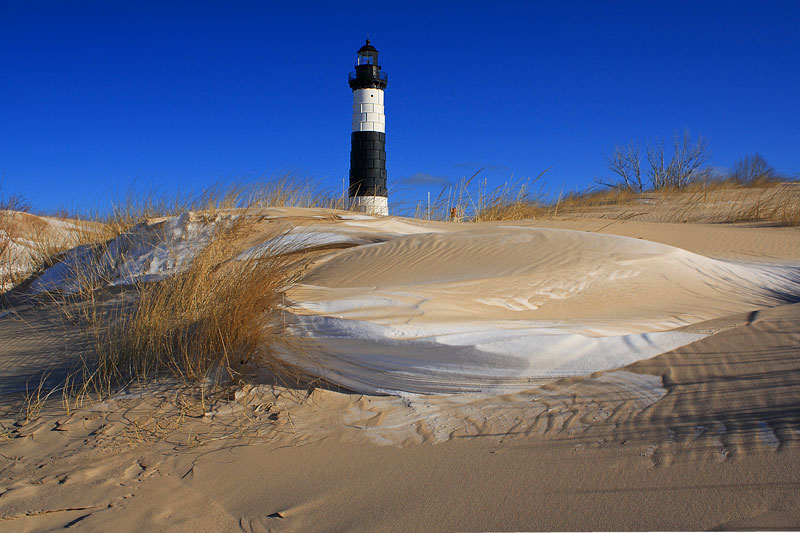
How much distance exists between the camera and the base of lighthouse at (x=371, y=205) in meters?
8.84

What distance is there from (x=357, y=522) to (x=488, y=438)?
572 mm

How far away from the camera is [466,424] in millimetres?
2152

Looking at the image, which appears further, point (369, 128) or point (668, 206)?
point (369, 128)

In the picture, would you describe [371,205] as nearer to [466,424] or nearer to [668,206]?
[668,206]

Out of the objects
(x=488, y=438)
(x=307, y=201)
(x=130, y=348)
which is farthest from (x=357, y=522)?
(x=307, y=201)

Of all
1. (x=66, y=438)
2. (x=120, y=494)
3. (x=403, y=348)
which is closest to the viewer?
(x=120, y=494)

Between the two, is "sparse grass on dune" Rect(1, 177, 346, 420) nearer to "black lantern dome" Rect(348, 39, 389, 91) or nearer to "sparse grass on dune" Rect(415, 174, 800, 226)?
"sparse grass on dune" Rect(415, 174, 800, 226)

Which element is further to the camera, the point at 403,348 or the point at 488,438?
the point at 403,348

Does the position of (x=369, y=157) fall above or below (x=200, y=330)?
above

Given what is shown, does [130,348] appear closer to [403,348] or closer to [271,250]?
[271,250]

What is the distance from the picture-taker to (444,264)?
3896 mm

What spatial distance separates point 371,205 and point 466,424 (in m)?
9.83

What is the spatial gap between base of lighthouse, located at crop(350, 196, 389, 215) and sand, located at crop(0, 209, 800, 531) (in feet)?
12.9

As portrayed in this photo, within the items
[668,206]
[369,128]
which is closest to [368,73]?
[369,128]
